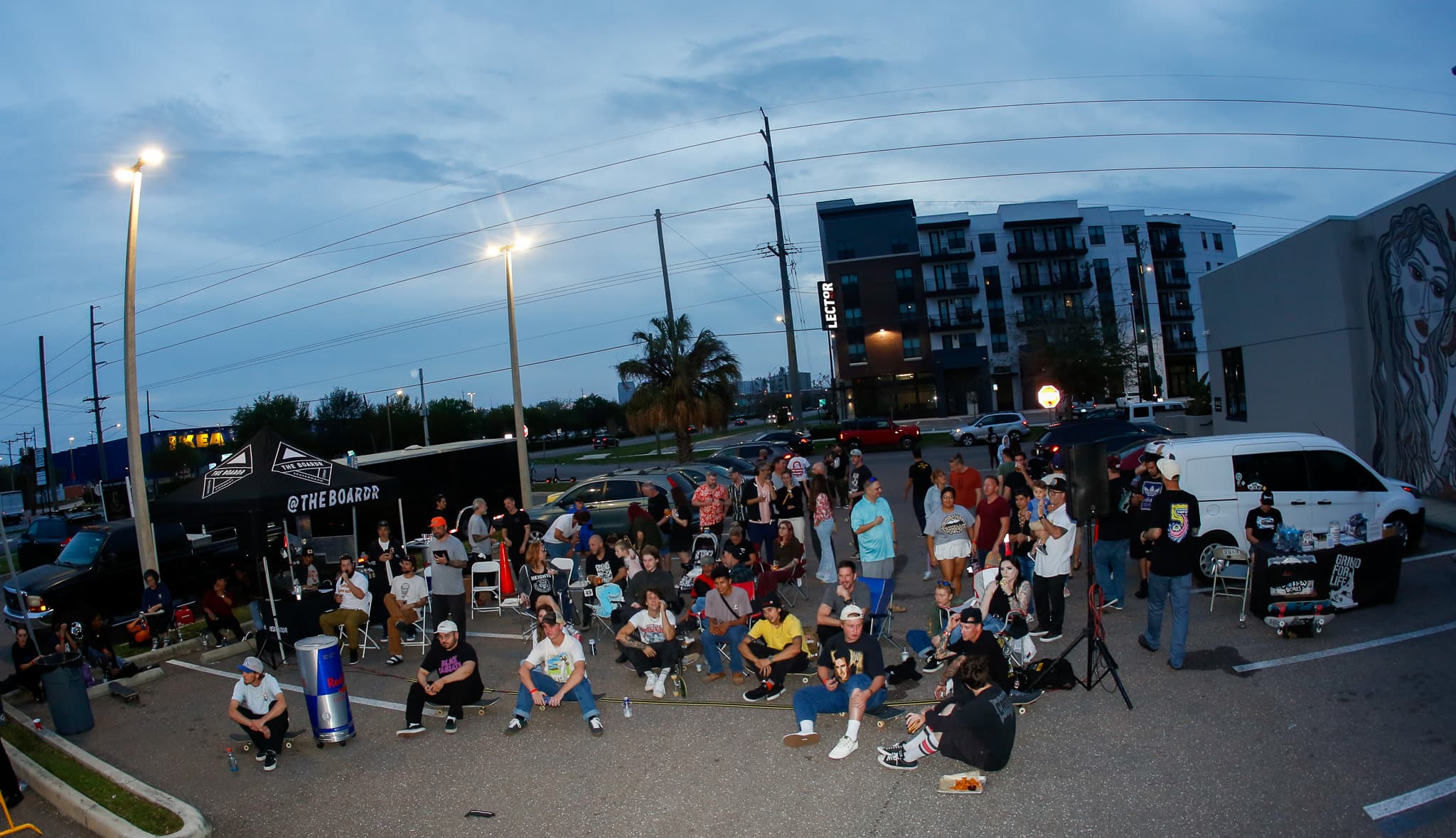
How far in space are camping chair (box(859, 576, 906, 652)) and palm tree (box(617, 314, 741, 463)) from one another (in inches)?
909

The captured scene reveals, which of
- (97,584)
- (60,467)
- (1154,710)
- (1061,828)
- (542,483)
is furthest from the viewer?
(60,467)

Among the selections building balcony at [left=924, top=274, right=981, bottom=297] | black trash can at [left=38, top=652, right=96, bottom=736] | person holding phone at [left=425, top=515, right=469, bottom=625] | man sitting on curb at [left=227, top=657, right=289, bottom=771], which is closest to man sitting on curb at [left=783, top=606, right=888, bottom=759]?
man sitting on curb at [left=227, top=657, right=289, bottom=771]

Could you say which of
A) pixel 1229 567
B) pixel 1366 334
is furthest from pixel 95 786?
pixel 1366 334

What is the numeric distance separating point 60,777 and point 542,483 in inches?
1206

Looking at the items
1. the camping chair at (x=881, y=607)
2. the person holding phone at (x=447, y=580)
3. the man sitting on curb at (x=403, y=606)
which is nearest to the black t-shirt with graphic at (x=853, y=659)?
the camping chair at (x=881, y=607)

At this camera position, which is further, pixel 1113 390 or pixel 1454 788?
pixel 1113 390

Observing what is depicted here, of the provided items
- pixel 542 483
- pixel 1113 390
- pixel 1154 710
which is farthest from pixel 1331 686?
pixel 1113 390

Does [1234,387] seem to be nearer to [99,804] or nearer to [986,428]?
[986,428]

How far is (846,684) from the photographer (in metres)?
7.13

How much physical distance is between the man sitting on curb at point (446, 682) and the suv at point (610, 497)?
7.46 meters

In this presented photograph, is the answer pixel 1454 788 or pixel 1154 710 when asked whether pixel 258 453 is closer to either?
pixel 1154 710

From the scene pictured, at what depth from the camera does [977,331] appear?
68.1 meters

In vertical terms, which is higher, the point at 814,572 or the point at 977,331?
the point at 977,331

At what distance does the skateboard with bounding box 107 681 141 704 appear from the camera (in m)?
10.1
